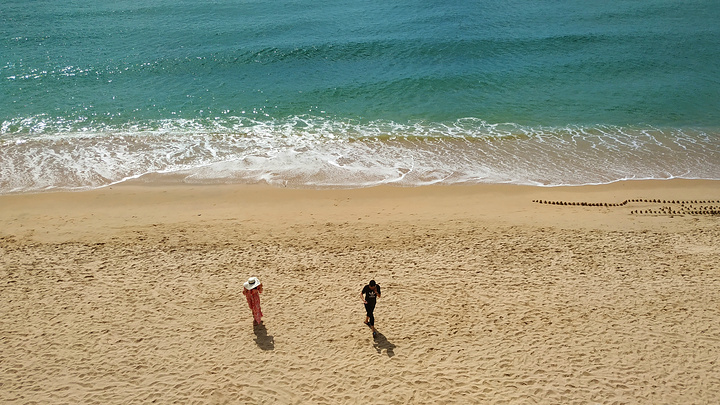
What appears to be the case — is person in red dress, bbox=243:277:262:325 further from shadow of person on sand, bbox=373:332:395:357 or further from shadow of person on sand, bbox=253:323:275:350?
shadow of person on sand, bbox=373:332:395:357

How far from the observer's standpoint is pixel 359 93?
22.3 m

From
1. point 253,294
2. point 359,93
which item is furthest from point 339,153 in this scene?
point 253,294

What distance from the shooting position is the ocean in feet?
54.6

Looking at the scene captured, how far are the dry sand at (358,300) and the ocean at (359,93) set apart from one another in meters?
2.55

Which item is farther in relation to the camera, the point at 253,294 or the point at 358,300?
the point at 358,300

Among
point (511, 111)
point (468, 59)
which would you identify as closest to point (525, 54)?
point (468, 59)

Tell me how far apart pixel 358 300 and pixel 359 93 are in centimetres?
1439

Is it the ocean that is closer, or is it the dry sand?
the dry sand

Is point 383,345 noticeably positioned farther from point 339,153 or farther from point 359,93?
point 359,93

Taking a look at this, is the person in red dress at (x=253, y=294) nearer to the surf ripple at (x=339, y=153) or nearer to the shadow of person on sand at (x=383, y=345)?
the shadow of person on sand at (x=383, y=345)

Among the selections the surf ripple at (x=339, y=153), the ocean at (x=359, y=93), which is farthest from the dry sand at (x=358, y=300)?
the ocean at (x=359, y=93)

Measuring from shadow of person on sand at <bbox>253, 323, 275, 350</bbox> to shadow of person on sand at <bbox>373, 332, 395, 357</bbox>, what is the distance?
1852mm

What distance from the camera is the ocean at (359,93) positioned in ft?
54.6

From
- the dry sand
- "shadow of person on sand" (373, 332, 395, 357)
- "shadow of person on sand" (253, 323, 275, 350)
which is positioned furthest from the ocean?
"shadow of person on sand" (373, 332, 395, 357)
